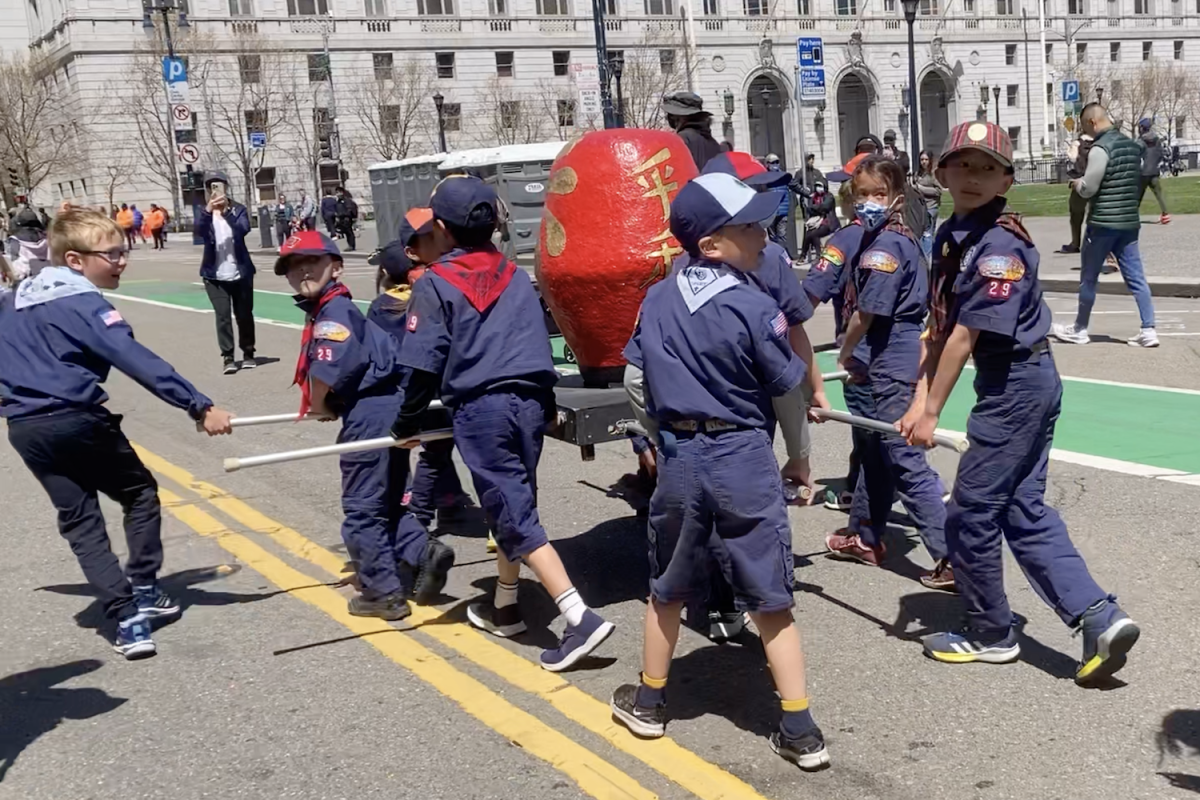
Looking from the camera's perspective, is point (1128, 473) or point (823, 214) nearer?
point (1128, 473)

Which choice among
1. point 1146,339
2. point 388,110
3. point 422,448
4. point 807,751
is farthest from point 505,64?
point 807,751

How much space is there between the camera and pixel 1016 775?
358 centimetres

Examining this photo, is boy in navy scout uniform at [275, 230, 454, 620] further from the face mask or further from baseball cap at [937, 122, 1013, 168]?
baseball cap at [937, 122, 1013, 168]

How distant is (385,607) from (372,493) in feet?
1.65

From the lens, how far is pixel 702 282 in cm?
370

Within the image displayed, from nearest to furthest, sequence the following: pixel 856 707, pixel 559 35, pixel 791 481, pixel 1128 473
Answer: pixel 856 707, pixel 791 481, pixel 1128 473, pixel 559 35

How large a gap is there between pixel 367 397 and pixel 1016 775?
2.96 m

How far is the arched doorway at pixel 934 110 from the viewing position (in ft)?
249

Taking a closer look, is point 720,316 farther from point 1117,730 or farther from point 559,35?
point 559,35

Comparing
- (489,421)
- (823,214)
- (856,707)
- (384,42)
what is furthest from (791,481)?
(384,42)

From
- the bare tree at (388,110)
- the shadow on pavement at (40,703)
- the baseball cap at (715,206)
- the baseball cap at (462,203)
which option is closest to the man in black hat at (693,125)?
the baseball cap at (462,203)

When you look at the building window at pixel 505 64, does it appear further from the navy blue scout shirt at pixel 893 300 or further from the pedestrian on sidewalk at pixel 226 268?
the navy blue scout shirt at pixel 893 300

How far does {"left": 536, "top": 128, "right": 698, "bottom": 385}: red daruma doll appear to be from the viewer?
16.5ft

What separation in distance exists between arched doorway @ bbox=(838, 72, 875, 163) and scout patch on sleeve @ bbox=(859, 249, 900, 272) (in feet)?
231
